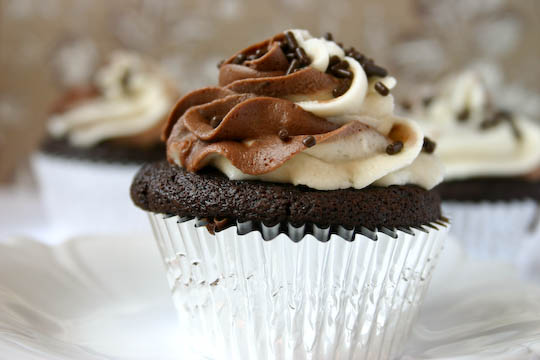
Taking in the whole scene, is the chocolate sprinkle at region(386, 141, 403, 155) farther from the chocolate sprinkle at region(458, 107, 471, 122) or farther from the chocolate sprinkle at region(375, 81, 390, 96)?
the chocolate sprinkle at region(458, 107, 471, 122)

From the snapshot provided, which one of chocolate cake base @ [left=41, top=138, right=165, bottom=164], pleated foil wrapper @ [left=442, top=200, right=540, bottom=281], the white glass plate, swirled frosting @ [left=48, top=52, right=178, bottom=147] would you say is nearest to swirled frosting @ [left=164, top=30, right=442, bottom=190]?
the white glass plate

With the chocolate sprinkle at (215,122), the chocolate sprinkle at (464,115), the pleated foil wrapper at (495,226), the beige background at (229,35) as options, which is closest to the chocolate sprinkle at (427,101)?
the chocolate sprinkle at (464,115)

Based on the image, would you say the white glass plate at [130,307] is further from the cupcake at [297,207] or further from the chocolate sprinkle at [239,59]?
the chocolate sprinkle at [239,59]

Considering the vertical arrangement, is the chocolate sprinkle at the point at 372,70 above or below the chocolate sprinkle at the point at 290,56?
below

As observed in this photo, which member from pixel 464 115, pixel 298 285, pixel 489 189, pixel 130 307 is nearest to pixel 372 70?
pixel 298 285

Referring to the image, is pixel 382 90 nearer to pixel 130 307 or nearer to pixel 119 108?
Result: pixel 130 307

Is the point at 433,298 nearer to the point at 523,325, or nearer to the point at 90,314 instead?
the point at 523,325
